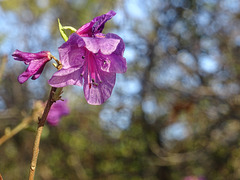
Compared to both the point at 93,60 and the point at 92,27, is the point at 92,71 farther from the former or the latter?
the point at 92,27

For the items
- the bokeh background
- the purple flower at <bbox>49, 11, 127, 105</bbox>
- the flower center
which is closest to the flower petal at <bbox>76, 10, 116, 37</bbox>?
the purple flower at <bbox>49, 11, 127, 105</bbox>

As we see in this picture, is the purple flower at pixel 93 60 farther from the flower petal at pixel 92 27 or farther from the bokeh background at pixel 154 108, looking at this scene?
the bokeh background at pixel 154 108

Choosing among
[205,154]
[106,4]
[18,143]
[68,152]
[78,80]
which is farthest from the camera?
[18,143]

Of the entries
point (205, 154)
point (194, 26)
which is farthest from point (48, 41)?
point (205, 154)

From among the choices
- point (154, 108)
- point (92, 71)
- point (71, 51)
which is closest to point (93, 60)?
point (92, 71)

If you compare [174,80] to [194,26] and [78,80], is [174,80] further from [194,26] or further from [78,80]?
[78,80]

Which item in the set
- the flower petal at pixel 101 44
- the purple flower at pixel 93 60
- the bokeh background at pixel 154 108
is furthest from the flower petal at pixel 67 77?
the bokeh background at pixel 154 108

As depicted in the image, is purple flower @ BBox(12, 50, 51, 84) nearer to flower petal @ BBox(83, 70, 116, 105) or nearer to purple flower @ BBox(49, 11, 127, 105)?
purple flower @ BBox(49, 11, 127, 105)
